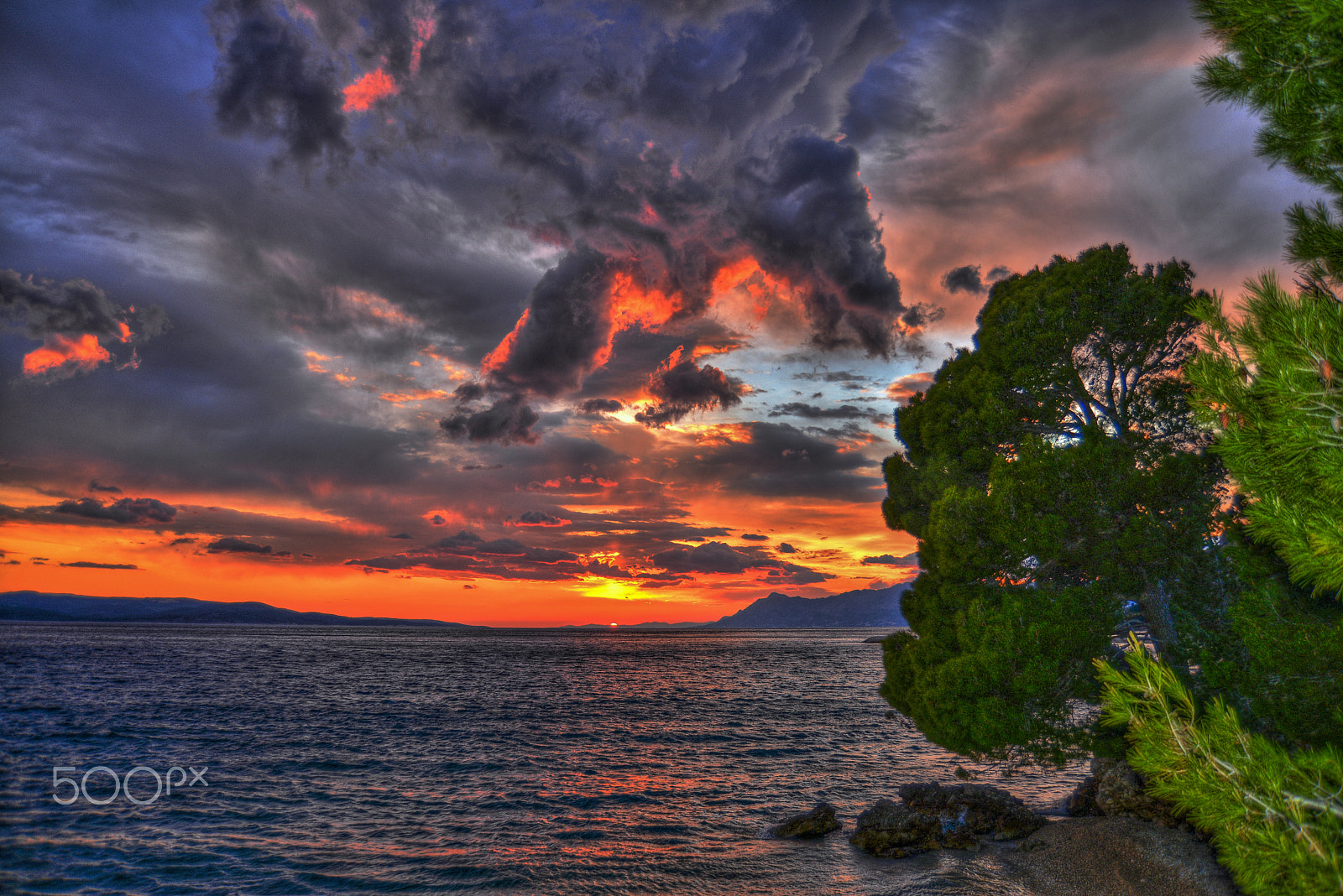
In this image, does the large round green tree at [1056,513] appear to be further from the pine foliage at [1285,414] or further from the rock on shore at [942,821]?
the pine foliage at [1285,414]

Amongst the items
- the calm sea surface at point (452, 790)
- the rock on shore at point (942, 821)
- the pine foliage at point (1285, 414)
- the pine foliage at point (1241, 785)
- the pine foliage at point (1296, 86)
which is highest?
the pine foliage at point (1296, 86)

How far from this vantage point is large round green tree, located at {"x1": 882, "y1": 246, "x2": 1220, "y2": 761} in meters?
14.5

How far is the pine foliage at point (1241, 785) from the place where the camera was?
4422mm

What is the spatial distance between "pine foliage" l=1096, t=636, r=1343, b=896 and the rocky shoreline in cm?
1150

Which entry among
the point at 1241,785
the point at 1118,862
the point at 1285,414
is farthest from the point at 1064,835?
the point at 1285,414

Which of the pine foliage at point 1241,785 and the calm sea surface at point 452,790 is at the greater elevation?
the pine foliage at point 1241,785

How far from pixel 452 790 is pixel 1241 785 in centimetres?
2561

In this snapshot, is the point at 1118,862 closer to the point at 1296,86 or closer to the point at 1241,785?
the point at 1241,785

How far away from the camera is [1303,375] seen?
4.57m

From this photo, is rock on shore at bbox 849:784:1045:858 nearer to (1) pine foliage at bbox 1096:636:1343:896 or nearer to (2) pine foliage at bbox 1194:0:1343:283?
(1) pine foliage at bbox 1096:636:1343:896

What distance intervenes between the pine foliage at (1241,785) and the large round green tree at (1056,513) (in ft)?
30.7

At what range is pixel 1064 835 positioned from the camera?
16.4 meters

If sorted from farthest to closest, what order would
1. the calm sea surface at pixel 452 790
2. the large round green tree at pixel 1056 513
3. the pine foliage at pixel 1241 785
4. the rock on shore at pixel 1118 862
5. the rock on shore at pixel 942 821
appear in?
1. the rock on shore at pixel 942 821
2. the calm sea surface at pixel 452 790
3. the large round green tree at pixel 1056 513
4. the rock on shore at pixel 1118 862
5. the pine foliage at pixel 1241 785

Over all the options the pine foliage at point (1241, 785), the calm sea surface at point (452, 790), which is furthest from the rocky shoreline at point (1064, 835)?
the pine foliage at point (1241, 785)
